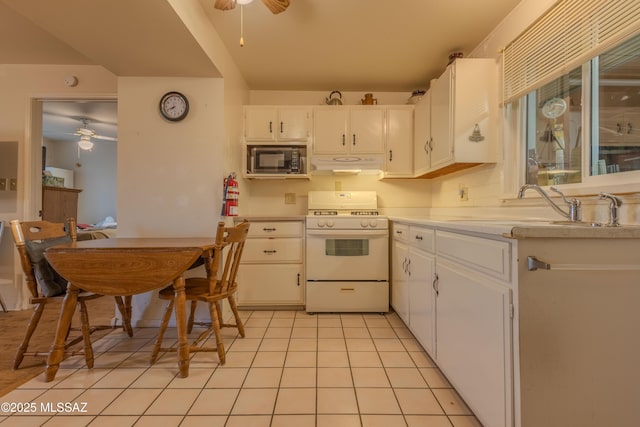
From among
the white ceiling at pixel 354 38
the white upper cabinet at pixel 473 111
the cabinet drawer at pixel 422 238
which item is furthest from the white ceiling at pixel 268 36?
the cabinet drawer at pixel 422 238

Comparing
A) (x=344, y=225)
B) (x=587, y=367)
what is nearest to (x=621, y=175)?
(x=587, y=367)

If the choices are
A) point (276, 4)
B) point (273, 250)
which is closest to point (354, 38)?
point (276, 4)

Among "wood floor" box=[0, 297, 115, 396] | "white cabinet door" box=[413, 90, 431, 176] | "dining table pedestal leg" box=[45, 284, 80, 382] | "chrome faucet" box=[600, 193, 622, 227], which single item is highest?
"white cabinet door" box=[413, 90, 431, 176]

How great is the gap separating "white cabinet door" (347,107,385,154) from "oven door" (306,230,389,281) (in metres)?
0.93

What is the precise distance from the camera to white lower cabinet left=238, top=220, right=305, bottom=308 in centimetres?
278

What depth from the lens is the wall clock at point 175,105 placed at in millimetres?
2400

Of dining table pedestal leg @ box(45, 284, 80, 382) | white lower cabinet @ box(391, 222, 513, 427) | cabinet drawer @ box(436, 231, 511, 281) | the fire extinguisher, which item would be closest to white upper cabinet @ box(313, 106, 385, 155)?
the fire extinguisher

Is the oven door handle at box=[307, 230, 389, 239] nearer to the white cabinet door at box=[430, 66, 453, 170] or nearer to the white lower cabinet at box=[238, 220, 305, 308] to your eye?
the white lower cabinet at box=[238, 220, 305, 308]

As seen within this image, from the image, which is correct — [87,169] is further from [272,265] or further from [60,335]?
[60,335]

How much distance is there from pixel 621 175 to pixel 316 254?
2045 mm

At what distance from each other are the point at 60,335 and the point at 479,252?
2205 millimetres

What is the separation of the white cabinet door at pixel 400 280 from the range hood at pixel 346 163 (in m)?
0.85

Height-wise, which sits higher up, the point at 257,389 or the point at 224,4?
the point at 224,4

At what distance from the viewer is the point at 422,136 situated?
2891 millimetres
